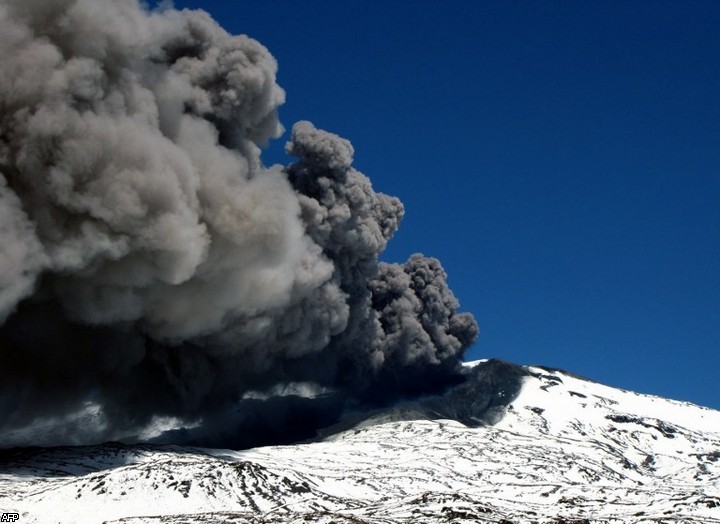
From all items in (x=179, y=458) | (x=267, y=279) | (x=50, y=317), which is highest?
(x=267, y=279)

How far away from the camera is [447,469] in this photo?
89.6 meters

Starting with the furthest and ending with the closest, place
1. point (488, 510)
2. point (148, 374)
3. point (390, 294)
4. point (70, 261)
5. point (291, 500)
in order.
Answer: point (390, 294)
point (148, 374)
point (70, 261)
point (291, 500)
point (488, 510)

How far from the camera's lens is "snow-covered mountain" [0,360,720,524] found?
5341 centimetres

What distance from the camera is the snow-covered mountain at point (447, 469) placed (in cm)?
5341

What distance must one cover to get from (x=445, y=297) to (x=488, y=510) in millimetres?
81137

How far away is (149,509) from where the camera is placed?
5906 centimetres

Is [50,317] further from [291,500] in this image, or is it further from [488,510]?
[488,510]

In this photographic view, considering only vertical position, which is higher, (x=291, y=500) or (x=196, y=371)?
(x=196, y=371)

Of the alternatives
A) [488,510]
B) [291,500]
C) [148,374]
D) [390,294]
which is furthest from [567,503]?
[390,294]

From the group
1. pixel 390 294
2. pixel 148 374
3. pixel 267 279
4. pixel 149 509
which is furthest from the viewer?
pixel 390 294

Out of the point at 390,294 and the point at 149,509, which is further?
the point at 390,294

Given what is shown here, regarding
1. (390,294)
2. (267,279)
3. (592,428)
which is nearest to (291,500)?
(267,279)

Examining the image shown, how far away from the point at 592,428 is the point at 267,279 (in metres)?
59.8

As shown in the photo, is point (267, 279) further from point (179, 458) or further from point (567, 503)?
point (567, 503)
